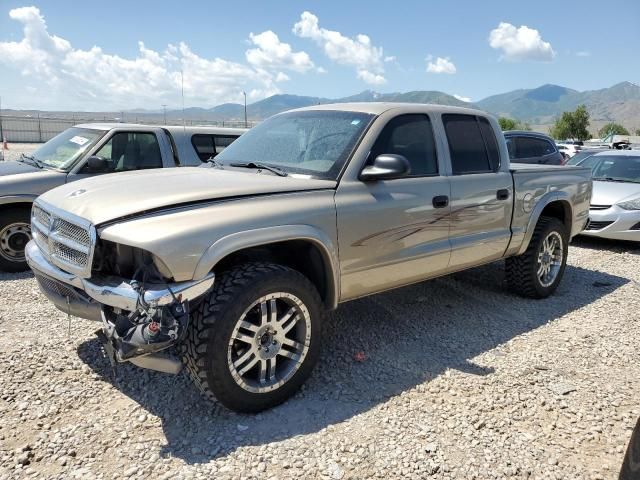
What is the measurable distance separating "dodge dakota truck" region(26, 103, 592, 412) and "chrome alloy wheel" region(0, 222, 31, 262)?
2775 mm

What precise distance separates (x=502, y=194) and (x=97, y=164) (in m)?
4.73

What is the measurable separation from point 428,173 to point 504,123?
71.3 metres

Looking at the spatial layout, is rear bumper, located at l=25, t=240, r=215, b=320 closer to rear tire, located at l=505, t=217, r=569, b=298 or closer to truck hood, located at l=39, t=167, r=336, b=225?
truck hood, located at l=39, t=167, r=336, b=225

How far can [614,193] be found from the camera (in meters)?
8.38

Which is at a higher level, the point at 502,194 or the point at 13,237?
the point at 502,194

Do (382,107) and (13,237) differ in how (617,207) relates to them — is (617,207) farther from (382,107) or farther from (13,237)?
(13,237)

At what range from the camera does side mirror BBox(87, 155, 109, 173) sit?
6.17 metres

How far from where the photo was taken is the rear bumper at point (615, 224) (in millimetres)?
A: 7988

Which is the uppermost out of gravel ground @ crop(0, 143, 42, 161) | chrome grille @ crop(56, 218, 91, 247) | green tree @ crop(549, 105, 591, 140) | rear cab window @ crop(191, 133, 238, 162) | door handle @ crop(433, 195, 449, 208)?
green tree @ crop(549, 105, 591, 140)

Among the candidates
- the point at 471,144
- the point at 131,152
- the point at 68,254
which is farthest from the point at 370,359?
the point at 131,152

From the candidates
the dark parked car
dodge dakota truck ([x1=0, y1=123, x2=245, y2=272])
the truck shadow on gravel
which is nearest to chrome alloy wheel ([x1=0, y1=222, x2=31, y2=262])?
dodge dakota truck ([x1=0, y1=123, x2=245, y2=272])

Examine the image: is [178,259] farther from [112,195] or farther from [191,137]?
[191,137]

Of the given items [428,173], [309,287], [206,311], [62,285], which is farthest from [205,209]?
[428,173]

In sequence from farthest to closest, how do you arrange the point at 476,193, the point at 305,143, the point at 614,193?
the point at 614,193 → the point at 476,193 → the point at 305,143
